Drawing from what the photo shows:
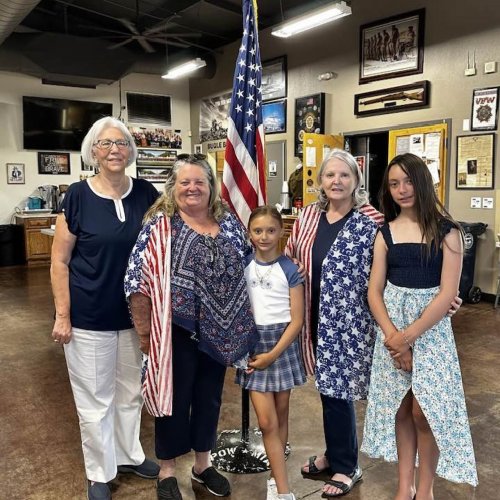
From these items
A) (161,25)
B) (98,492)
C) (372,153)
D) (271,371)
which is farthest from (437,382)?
(161,25)

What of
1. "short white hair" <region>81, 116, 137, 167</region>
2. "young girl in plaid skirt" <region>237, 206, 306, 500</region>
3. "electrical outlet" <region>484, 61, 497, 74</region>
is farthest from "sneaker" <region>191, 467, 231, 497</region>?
"electrical outlet" <region>484, 61, 497, 74</region>

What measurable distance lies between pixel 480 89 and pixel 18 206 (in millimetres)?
8501

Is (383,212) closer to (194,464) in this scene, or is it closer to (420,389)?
(420,389)

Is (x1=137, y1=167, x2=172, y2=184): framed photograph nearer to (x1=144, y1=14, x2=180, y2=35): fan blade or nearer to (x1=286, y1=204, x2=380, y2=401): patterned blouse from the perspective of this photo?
(x1=144, y1=14, x2=180, y2=35): fan blade

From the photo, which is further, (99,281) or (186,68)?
(186,68)

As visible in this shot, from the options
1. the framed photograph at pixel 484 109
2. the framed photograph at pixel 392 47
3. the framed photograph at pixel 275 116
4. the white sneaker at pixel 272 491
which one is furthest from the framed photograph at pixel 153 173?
the white sneaker at pixel 272 491

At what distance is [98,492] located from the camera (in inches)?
92.7

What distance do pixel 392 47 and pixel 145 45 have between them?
4396 mm

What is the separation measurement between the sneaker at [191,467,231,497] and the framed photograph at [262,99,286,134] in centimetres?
773

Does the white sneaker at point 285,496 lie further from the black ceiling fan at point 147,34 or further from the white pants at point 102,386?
the black ceiling fan at point 147,34

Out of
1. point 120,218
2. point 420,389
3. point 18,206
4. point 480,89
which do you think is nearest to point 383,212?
point 420,389

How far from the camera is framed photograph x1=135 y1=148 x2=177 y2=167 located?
11.4 metres

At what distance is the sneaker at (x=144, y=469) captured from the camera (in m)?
2.59

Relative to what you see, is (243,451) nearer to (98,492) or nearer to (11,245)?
(98,492)
